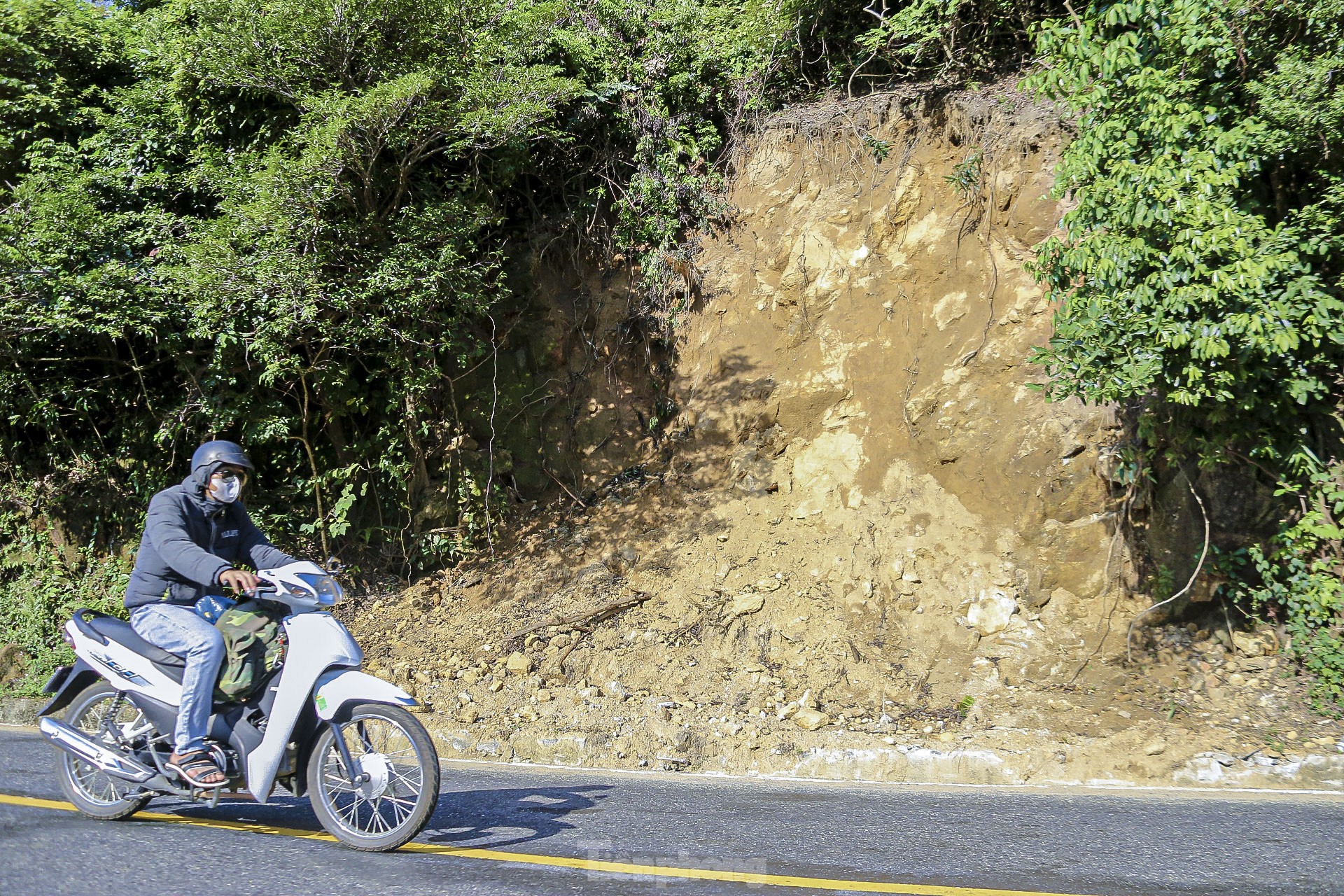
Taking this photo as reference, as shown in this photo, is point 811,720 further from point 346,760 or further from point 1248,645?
point 346,760

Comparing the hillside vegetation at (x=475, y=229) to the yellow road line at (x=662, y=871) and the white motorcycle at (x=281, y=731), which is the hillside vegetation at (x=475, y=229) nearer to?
the yellow road line at (x=662, y=871)

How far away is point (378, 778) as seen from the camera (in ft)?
13.9

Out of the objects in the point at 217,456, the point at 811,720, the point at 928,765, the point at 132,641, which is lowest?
the point at 928,765

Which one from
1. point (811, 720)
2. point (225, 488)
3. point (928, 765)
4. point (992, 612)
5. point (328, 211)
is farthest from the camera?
point (328, 211)

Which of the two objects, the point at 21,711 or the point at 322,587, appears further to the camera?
the point at 21,711

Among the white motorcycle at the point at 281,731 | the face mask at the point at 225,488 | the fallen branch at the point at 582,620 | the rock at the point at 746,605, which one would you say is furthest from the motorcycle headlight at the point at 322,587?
the rock at the point at 746,605

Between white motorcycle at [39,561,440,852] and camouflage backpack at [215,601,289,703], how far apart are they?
Result: 7 cm

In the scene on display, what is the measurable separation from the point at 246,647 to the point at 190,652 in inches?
9.9

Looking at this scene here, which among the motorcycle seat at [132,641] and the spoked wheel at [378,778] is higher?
the motorcycle seat at [132,641]

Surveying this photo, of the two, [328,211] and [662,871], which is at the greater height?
[328,211]

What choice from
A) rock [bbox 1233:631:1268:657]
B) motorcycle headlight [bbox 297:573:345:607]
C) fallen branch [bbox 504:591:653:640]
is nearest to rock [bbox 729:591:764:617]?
fallen branch [bbox 504:591:653:640]

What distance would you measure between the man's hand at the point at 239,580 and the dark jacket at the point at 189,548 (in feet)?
0.19

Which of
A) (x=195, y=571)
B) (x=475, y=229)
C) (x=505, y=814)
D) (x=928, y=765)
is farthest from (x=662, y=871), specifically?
(x=475, y=229)

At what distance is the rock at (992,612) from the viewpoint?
842 cm
